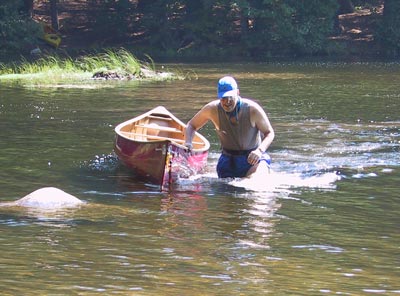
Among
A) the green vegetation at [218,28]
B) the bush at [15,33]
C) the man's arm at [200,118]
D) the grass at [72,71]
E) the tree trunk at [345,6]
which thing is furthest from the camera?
the tree trunk at [345,6]

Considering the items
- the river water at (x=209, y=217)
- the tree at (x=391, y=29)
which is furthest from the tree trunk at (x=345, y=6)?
the river water at (x=209, y=217)

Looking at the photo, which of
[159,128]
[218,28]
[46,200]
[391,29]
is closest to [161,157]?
[46,200]

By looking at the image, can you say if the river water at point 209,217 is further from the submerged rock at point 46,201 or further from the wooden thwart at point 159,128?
the wooden thwart at point 159,128

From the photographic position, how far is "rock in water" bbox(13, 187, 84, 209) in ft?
31.4

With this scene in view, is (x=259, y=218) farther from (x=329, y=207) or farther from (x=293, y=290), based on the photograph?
(x=293, y=290)

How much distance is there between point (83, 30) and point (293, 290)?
1652 inches

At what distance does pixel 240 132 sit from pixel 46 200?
8.78 feet

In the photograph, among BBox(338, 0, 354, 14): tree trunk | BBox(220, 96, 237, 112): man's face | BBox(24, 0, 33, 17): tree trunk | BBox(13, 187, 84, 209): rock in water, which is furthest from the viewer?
BBox(338, 0, 354, 14): tree trunk

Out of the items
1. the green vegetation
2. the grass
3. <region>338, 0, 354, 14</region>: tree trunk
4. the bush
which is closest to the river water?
the grass

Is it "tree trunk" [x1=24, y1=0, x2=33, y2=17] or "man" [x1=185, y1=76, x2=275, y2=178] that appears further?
"tree trunk" [x1=24, y1=0, x2=33, y2=17]

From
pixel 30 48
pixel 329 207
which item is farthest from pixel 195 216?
pixel 30 48

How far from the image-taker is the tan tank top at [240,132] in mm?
11109

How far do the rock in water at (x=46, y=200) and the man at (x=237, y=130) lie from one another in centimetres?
214

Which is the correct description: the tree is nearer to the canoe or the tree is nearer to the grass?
the grass
